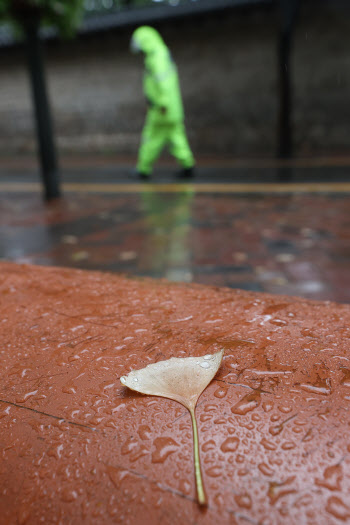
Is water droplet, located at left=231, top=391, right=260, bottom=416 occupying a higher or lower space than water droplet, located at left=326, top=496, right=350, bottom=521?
higher

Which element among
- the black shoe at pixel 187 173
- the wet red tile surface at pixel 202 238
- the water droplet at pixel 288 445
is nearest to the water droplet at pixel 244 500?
the water droplet at pixel 288 445

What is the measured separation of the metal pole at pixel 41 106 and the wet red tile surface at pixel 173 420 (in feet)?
11.1

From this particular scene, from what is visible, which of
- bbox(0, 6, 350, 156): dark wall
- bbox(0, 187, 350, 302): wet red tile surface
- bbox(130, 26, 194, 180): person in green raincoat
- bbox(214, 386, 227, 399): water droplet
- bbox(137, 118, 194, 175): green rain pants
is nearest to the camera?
bbox(214, 386, 227, 399): water droplet

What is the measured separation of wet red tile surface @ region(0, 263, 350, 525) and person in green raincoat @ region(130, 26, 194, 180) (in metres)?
4.51

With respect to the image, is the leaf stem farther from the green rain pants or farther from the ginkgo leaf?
the green rain pants

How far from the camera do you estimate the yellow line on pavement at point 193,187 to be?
4.35 m

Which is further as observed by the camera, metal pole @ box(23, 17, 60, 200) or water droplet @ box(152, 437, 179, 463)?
metal pole @ box(23, 17, 60, 200)

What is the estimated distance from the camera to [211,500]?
55 cm

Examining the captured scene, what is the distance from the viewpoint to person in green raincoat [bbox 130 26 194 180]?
196 inches

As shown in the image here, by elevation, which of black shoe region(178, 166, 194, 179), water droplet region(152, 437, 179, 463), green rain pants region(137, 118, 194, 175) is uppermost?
green rain pants region(137, 118, 194, 175)

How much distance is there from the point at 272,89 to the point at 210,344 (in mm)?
7919

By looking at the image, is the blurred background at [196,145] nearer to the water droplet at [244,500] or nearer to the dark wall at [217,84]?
the dark wall at [217,84]

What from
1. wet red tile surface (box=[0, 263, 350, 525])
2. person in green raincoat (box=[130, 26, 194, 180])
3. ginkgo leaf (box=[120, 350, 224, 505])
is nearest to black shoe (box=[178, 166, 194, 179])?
person in green raincoat (box=[130, 26, 194, 180])

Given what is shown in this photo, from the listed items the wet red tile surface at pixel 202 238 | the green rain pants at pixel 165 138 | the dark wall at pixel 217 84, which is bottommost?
the wet red tile surface at pixel 202 238
